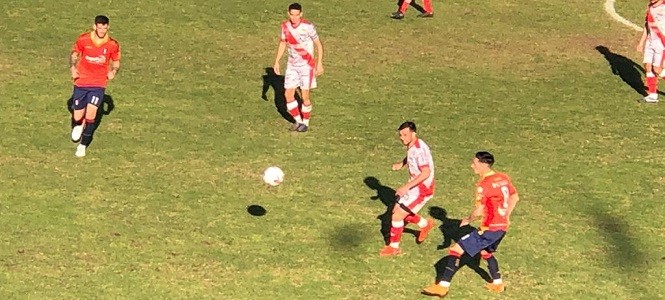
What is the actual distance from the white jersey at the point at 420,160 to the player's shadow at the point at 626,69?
9612 mm

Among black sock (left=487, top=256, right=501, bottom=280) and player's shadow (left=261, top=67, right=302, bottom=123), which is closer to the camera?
black sock (left=487, top=256, right=501, bottom=280)

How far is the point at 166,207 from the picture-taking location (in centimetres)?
1547

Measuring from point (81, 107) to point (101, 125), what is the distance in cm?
109

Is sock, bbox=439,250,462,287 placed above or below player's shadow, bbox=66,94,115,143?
above

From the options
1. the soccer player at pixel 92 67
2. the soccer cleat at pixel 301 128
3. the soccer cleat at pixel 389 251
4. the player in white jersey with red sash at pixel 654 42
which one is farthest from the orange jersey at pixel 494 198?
the player in white jersey with red sash at pixel 654 42

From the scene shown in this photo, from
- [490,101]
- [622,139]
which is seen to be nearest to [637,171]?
[622,139]

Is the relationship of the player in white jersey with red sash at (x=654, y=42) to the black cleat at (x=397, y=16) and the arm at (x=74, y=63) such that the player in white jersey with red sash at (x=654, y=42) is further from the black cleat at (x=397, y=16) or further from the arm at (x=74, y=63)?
the arm at (x=74, y=63)

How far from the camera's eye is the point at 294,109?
18844 millimetres

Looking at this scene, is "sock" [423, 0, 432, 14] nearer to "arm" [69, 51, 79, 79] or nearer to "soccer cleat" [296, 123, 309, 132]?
"soccer cleat" [296, 123, 309, 132]

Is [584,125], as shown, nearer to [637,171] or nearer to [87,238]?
[637,171]

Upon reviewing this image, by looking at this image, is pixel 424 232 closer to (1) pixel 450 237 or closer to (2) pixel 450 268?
(1) pixel 450 237

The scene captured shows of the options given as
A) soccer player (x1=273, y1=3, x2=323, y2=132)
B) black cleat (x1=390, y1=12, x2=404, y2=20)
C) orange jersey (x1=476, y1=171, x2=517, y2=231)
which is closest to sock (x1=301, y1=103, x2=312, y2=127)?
soccer player (x1=273, y1=3, x2=323, y2=132)

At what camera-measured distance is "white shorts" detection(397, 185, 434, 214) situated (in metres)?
14.1

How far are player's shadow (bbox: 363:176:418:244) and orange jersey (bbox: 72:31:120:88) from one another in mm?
4712
